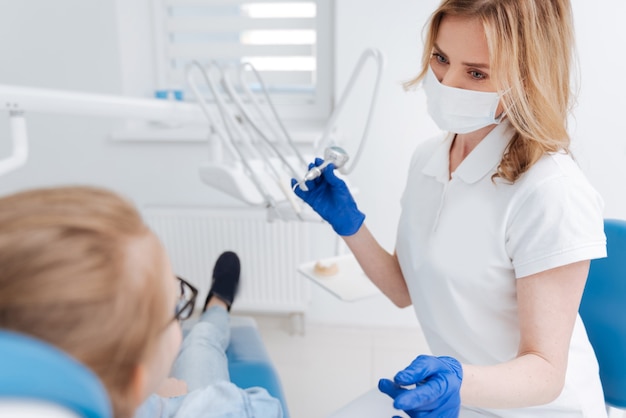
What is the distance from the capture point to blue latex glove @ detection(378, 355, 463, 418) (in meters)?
0.74

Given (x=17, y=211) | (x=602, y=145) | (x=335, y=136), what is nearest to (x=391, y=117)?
(x=335, y=136)

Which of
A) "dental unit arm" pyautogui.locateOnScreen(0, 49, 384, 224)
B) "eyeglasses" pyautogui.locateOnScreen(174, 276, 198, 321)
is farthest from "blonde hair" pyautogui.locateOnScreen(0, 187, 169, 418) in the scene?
"dental unit arm" pyautogui.locateOnScreen(0, 49, 384, 224)

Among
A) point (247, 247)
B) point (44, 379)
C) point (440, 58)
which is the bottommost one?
point (247, 247)

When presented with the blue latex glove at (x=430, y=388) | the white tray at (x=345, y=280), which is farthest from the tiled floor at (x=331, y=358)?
the blue latex glove at (x=430, y=388)

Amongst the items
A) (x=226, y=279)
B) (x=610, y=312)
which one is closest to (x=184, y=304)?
(x=610, y=312)

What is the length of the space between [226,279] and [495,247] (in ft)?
3.88

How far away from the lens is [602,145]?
1919 millimetres

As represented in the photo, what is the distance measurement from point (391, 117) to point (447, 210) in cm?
103

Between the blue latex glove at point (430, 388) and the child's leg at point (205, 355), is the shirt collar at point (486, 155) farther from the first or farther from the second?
the child's leg at point (205, 355)

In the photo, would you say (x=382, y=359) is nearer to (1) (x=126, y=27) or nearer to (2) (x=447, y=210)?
(2) (x=447, y=210)

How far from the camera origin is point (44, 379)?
0.93 feet

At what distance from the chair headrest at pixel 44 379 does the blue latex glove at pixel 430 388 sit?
1.72 feet

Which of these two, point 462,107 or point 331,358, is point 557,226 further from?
point 331,358

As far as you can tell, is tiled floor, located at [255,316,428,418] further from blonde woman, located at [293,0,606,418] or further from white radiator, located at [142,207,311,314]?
blonde woman, located at [293,0,606,418]
